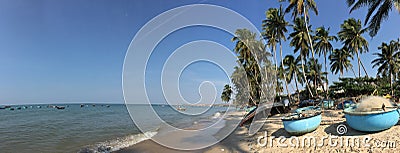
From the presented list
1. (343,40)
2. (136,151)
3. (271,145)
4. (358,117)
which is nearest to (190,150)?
(136,151)

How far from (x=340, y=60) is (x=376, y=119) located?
109 ft

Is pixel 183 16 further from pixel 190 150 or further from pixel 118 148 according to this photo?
pixel 118 148

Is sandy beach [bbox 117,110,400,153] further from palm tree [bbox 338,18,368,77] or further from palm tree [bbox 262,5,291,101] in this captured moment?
palm tree [bbox 338,18,368,77]

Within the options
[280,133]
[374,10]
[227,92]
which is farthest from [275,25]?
[227,92]

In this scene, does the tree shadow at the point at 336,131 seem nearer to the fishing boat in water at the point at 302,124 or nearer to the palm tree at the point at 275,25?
the fishing boat in water at the point at 302,124

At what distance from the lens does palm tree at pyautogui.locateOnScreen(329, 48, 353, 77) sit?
105ft

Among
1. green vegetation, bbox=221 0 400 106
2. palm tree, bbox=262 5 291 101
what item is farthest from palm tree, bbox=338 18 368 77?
palm tree, bbox=262 5 291 101

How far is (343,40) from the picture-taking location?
2844 centimetres

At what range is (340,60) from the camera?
33.5m

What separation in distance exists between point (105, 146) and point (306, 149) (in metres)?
10.3

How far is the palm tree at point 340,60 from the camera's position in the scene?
3194 centimetres

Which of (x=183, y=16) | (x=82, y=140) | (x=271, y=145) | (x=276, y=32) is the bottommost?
(x=82, y=140)

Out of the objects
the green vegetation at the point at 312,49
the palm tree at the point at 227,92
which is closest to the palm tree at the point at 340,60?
the green vegetation at the point at 312,49

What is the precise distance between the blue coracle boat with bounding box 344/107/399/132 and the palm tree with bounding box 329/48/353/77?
99.2 ft
